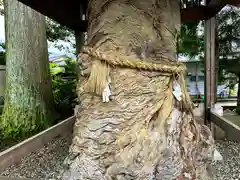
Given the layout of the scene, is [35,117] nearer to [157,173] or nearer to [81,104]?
[81,104]

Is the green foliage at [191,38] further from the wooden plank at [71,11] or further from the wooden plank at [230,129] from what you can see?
the wooden plank at [230,129]

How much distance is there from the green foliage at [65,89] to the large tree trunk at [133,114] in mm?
2754

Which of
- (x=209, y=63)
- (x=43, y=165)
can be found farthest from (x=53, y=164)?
(x=209, y=63)

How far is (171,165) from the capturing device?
3.89 feet

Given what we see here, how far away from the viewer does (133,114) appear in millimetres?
1183

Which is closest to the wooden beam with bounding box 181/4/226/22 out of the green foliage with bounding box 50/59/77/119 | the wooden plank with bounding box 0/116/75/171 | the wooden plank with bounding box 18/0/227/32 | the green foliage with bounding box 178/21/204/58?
the wooden plank with bounding box 18/0/227/32

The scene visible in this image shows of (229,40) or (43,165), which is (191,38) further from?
(43,165)

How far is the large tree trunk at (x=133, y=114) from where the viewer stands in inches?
44.6

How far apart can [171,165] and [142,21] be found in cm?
69

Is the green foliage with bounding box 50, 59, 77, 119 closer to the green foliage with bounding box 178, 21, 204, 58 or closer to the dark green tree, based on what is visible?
the green foliage with bounding box 178, 21, 204, 58

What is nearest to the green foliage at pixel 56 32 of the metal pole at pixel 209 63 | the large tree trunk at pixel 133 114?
the metal pole at pixel 209 63

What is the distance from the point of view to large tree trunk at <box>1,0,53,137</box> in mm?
3002

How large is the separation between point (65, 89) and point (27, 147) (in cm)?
283

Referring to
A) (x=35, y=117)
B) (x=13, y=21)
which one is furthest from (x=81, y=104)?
(x=13, y=21)
